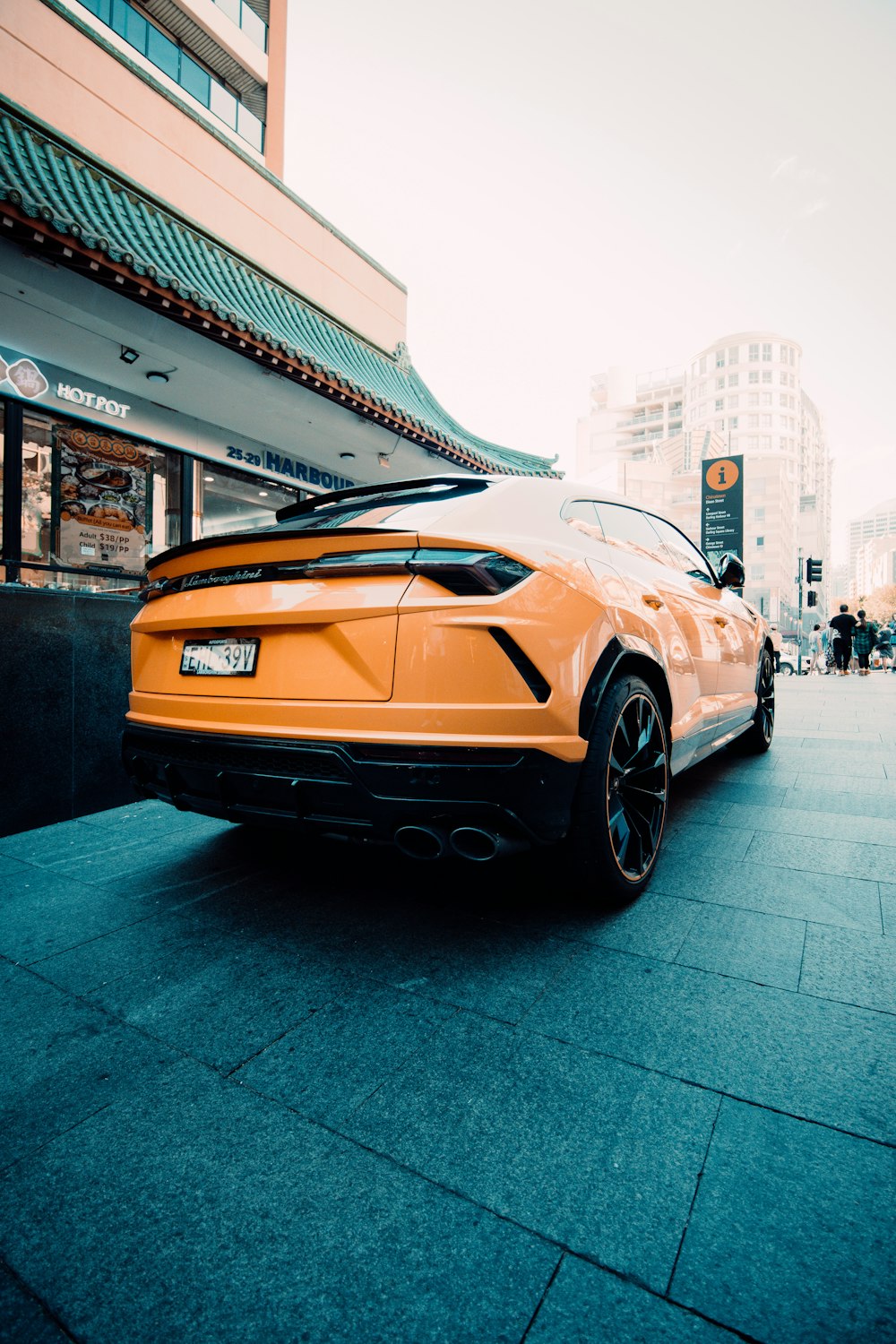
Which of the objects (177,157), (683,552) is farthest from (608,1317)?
(177,157)

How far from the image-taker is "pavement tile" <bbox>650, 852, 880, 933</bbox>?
8.05 feet

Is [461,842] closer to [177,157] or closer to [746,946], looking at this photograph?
[746,946]

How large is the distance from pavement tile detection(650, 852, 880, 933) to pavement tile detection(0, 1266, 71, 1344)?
2239 mm

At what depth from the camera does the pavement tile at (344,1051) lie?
153 centimetres

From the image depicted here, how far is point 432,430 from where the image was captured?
8.45m

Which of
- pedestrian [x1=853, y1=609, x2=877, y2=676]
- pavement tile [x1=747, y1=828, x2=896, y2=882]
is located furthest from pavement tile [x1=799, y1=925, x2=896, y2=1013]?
pedestrian [x1=853, y1=609, x2=877, y2=676]

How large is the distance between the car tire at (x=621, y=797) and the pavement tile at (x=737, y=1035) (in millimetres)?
342

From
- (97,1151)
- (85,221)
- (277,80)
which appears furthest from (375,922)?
(277,80)

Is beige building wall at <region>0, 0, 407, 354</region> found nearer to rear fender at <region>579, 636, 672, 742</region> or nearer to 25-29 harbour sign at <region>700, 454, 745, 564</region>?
rear fender at <region>579, 636, 672, 742</region>

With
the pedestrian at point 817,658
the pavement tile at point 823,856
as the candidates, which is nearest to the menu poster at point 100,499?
the pavement tile at point 823,856

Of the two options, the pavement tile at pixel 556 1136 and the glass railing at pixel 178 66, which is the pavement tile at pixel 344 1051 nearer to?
the pavement tile at pixel 556 1136

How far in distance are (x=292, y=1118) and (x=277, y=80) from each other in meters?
20.1

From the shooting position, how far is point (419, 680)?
192 centimetres

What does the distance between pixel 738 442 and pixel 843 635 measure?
78346 mm
